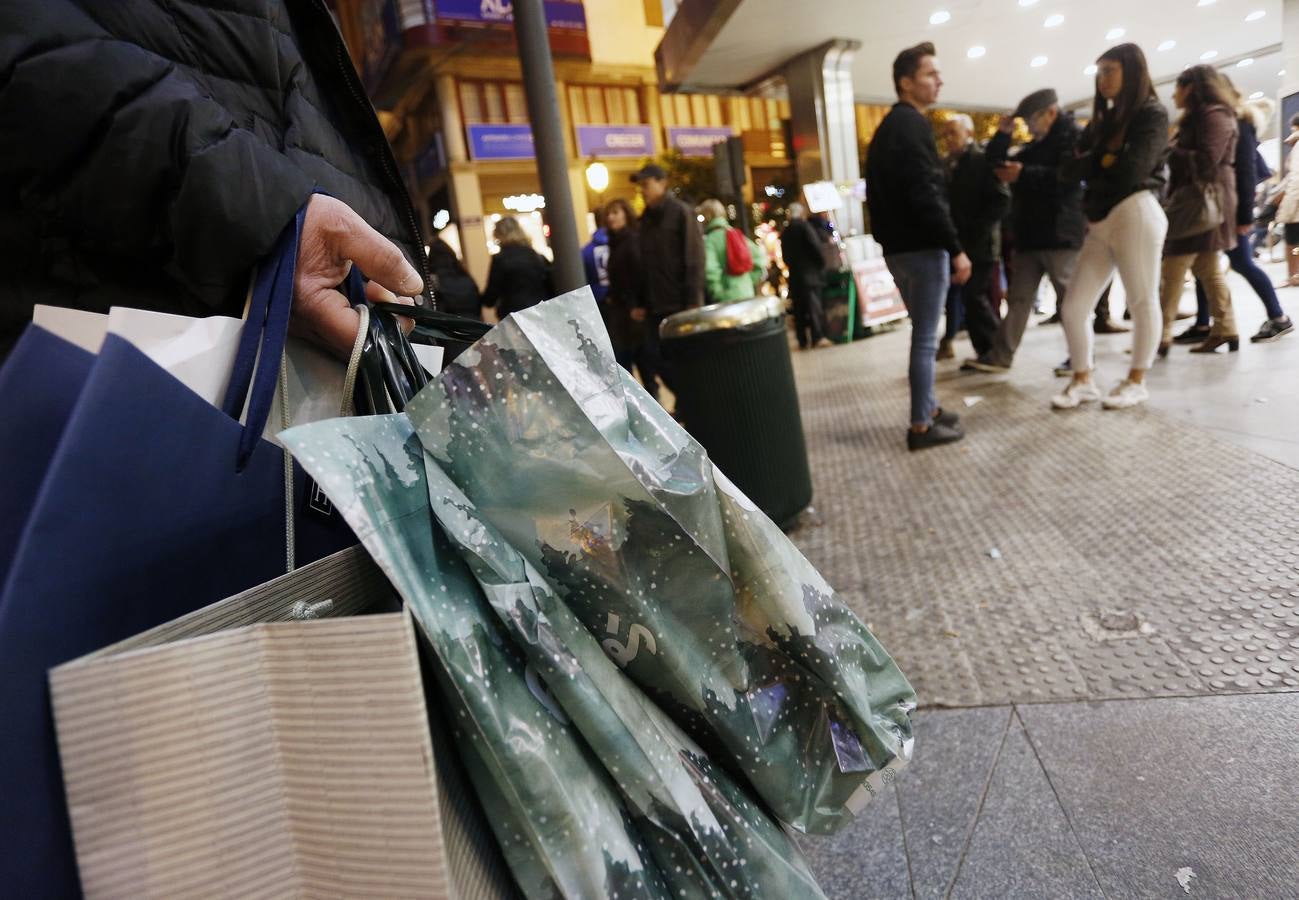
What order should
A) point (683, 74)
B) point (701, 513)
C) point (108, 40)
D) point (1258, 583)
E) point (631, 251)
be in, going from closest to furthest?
point (701, 513) < point (108, 40) < point (1258, 583) < point (631, 251) < point (683, 74)

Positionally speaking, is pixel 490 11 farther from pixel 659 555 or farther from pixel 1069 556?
pixel 659 555

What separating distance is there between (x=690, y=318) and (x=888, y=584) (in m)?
1.36

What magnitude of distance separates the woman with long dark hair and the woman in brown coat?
4.53 ft

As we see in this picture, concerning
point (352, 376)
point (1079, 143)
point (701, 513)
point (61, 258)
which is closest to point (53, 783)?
point (352, 376)

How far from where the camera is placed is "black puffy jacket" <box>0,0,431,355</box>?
85cm

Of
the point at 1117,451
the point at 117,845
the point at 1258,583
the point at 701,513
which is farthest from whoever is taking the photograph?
the point at 1117,451

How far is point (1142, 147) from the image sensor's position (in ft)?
13.6

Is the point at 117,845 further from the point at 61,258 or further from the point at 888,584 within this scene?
the point at 888,584

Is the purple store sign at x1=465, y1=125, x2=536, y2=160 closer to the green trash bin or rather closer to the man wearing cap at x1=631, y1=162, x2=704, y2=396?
the man wearing cap at x1=631, y1=162, x2=704, y2=396

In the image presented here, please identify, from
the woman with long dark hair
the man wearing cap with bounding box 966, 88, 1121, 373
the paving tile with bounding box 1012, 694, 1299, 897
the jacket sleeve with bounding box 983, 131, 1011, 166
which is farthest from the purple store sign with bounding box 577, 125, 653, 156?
the paving tile with bounding box 1012, 694, 1299, 897

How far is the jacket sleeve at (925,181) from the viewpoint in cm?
417

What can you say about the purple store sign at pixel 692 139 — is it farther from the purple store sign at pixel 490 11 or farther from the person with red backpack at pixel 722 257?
the person with red backpack at pixel 722 257

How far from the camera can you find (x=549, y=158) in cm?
307

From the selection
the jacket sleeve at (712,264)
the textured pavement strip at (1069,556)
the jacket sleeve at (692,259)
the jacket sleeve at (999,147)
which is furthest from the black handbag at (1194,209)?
the jacket sleeve at (712,264)
